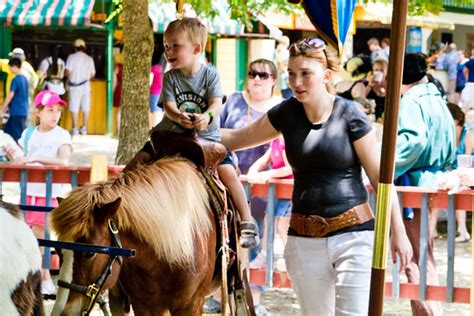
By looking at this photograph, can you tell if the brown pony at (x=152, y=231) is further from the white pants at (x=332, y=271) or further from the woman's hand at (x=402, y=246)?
the woman's hand at (x=402, y=246)

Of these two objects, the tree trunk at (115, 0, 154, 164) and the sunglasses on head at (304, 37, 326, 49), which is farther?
the tree trunk at (115, 0, 154, 164)

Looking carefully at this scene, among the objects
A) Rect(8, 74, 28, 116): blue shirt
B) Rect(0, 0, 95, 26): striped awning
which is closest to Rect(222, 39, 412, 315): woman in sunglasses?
Rect(8, 74, 28, 116): blue shirt

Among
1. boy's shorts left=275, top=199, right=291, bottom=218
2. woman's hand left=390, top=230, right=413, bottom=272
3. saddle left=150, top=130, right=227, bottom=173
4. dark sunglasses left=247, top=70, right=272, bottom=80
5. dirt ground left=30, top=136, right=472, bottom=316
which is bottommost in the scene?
dirt ground left=30, top=136, right=472, bottom=316

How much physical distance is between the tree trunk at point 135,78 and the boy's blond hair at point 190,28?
548cm

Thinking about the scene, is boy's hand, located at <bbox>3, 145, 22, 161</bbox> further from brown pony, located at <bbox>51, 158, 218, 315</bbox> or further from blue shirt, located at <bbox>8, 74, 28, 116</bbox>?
blue shirt, located at <bbox>8, 74, 28, 116</bbox>

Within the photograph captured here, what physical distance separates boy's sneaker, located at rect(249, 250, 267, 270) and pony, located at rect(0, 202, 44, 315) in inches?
199

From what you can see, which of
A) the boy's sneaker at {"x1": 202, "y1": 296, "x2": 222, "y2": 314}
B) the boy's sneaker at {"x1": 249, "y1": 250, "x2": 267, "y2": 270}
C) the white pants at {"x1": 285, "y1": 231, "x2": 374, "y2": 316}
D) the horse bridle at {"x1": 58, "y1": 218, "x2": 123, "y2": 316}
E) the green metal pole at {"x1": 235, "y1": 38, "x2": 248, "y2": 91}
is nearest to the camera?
the horse bridle at {"x1": 58, "y1": 218, "x2": 123, "y2": 316}

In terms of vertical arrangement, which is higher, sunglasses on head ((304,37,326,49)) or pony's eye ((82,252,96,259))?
sunglasses on head ((304,37,326,49))

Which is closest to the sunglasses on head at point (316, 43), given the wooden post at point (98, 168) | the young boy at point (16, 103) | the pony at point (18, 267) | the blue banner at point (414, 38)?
the pony at point (18, 267)

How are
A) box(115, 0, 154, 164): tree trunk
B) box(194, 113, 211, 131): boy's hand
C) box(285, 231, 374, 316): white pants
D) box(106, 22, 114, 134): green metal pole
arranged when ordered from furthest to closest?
box(106, 22, 114, 134): green metal pole
box(115, 0, 154, 164): tree trunk
box(194, 113, 211, 131): boy's hand
box(285, 231, 374, 316): white pants

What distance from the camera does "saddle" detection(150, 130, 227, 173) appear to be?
566 cm

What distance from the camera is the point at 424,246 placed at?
7.46 meters

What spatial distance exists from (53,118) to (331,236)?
5.18 meters

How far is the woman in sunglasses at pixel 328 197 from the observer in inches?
195
